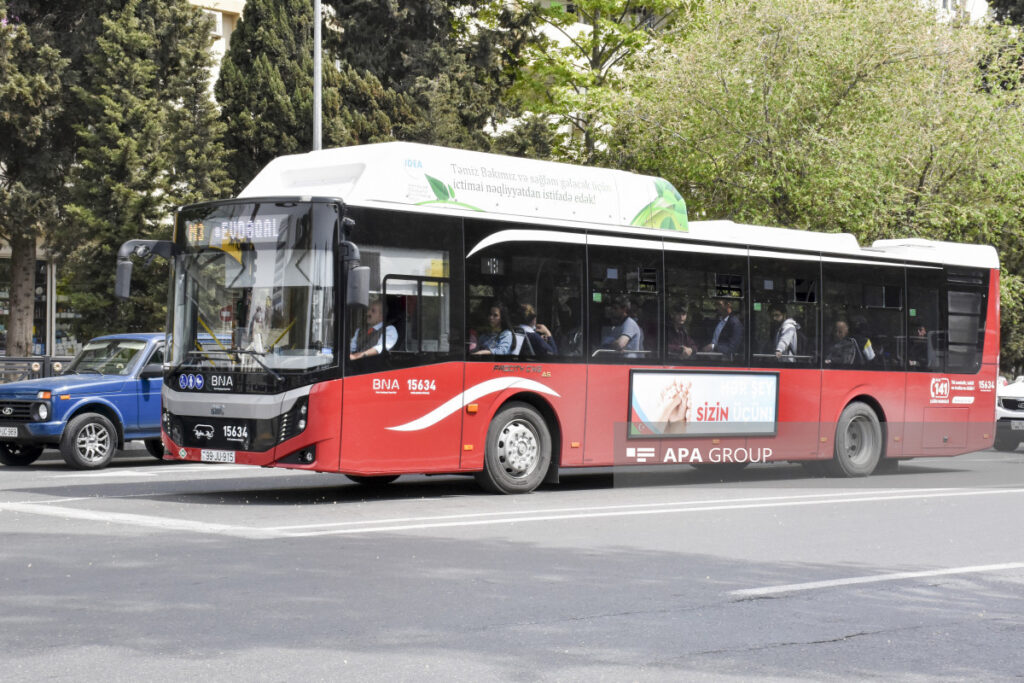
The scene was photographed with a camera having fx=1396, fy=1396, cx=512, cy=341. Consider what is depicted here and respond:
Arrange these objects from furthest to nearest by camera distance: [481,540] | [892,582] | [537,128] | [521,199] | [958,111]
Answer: [537,128] → [958,111] → [521,199] → [481,540] → [892,582]

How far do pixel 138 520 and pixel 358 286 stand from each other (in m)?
2.76

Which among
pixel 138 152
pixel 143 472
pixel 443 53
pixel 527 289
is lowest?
pixel 143 472

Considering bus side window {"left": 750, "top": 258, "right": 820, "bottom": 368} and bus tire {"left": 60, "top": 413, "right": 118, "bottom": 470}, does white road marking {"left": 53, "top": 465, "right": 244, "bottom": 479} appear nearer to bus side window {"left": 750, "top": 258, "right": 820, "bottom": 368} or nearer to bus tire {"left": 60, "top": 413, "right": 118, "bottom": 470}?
bus tire {"left": 60, "top": 413, "right": 118, "bottom": 470}

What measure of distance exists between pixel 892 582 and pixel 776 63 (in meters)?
19.3

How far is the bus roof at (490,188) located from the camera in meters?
13.4

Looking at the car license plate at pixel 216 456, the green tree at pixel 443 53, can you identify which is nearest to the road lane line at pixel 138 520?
the car license plate at pixel 216 456

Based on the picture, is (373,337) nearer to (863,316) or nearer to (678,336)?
(678,336)

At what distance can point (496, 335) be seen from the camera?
46.3 feet

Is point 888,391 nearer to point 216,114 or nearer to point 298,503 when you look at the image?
point 298,503

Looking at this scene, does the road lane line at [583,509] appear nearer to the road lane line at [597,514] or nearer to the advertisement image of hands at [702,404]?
the road lane line at [597,514]

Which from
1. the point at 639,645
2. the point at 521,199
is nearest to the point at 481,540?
the point at 639,645

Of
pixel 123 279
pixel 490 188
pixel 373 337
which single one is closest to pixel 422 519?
pixel 373 337

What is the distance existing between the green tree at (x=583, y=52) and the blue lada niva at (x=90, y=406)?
20.0 meters

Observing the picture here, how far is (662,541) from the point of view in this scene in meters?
10.6
